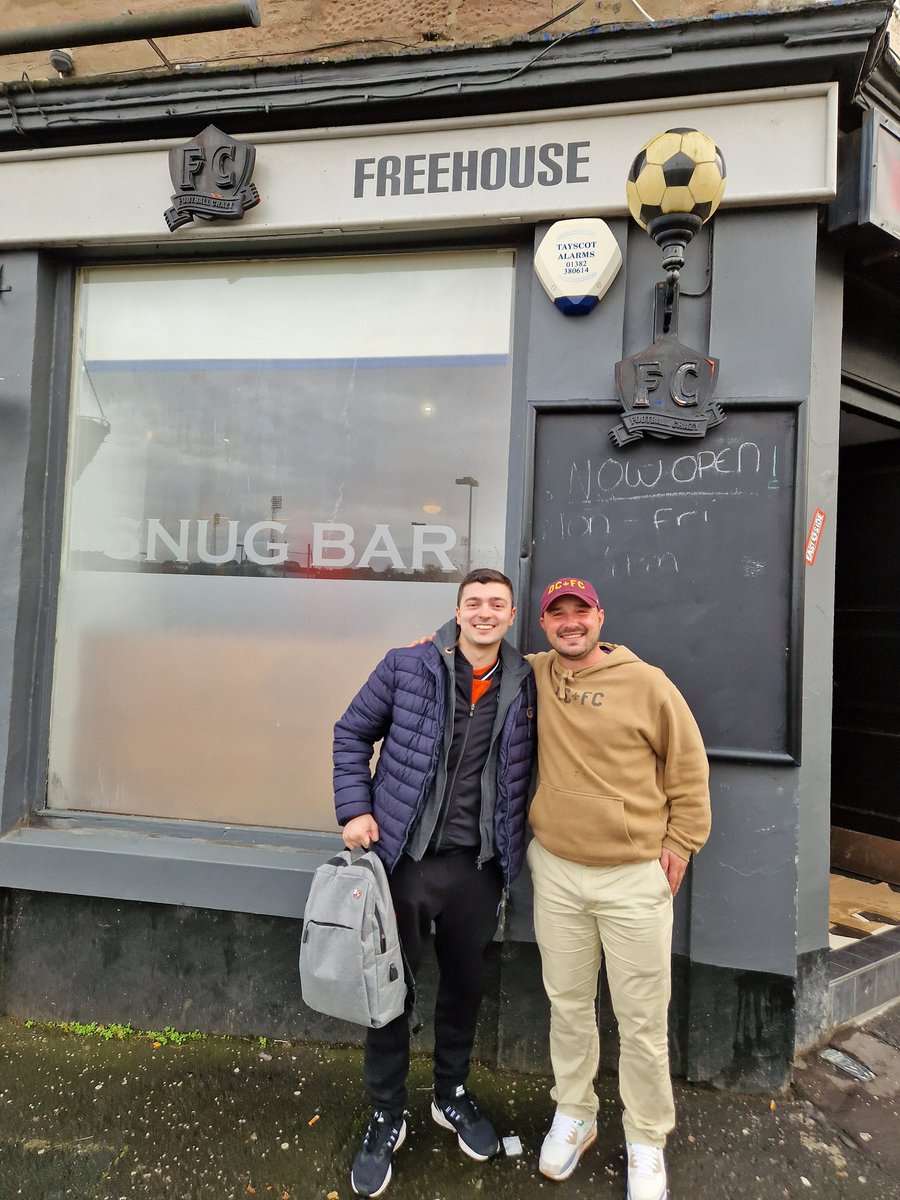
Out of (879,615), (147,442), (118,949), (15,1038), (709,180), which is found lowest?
(15,1038)

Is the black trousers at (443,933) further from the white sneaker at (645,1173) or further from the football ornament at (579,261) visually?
the football ornament at (579,261)

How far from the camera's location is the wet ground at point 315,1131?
7.98ft

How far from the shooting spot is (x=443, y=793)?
7.91 ft

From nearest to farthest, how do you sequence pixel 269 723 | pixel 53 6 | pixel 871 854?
pixel 269 723 → pixel 53 6 → pixel 871 854

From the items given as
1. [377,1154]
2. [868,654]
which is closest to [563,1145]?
[377,1154]

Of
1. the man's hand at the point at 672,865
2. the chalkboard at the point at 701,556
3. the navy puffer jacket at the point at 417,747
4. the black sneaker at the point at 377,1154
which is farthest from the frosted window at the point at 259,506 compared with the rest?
the man's hand at the point at 672,865

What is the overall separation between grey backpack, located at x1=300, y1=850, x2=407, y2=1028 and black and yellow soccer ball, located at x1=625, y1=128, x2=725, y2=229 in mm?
2683

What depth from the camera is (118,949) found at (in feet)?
11.0

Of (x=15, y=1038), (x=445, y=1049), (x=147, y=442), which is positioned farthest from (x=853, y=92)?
(x=15, y=1038)

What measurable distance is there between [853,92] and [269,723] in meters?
3.95

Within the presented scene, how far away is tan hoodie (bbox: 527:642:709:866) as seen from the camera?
2320 millimetres

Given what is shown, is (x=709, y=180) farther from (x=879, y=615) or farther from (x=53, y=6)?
(x=53, y=6)

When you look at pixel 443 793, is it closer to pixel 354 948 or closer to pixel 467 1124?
pixel 354 948

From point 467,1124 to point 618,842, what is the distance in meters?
1.28
